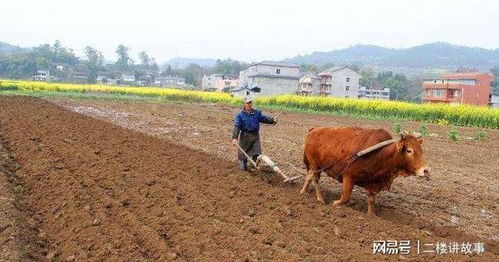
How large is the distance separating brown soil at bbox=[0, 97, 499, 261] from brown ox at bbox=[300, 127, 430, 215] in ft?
1.50

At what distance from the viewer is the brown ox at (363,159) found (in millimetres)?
7801

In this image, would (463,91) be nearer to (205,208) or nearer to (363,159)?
(363,159)

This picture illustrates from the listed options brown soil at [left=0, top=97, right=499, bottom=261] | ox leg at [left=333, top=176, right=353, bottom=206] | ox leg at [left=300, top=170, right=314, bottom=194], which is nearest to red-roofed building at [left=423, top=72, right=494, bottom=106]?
brown soil at [left=0, top=97, right=499, bottom=261]

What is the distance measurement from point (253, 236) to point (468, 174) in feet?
27.9

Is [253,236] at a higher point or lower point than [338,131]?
lower

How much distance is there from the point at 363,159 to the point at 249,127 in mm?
2971

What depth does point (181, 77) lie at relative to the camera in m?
119

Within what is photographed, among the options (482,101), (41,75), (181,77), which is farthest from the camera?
(181,77)

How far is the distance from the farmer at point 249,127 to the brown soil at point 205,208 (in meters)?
0.53

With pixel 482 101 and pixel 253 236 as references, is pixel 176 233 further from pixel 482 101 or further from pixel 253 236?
pixel 482 101

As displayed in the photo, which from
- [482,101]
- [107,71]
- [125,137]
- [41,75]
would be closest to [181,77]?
[107,71]

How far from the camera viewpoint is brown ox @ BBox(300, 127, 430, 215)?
7801mm

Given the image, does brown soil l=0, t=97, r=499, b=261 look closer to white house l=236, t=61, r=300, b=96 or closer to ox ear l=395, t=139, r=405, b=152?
ox ear l=395, t=139, r=405, b=152

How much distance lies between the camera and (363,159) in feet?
27.0
